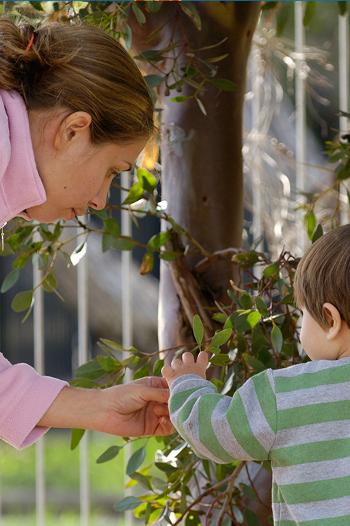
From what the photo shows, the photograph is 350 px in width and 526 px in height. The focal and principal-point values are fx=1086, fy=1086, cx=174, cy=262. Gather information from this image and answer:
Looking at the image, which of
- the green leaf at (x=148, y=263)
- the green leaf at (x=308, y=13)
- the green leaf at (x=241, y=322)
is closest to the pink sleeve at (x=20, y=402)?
the green leaf at (x=241, y=322)

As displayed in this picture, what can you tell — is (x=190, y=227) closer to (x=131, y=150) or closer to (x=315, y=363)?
(x=131, y=150)

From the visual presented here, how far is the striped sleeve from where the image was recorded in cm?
136

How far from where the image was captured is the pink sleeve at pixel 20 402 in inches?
60.6

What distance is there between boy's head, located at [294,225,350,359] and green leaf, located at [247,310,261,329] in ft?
0.44

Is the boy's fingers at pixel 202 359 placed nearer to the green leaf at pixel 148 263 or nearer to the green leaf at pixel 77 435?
the green leaf at pixel 77 435

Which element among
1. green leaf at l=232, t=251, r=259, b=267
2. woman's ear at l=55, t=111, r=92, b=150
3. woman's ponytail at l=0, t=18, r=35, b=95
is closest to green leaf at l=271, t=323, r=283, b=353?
green leaf at l=232, t=251, r=259, b=267

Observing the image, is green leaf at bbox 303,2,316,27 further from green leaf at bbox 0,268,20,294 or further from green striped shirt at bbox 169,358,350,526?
green striped shirt at bbox 169,358,350,526

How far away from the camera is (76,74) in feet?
5.01

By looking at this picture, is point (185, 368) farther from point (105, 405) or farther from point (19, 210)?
point (19, 210)

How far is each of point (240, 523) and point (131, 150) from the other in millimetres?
635

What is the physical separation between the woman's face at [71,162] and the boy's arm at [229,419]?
1.08 feet

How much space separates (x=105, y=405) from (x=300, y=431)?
12.6 inches

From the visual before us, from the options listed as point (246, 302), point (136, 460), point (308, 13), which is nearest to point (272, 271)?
point (246, 302)

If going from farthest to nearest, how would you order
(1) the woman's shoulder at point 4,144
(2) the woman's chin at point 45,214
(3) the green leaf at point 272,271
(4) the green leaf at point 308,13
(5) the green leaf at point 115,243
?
(4) the green leaf at point 308,13
(5) the green leaf at point 115,243
(3) the green leaf at point 272,271
(2) the woman's chin at point 45,214
(1) the woman's shoulder at point 4,144
